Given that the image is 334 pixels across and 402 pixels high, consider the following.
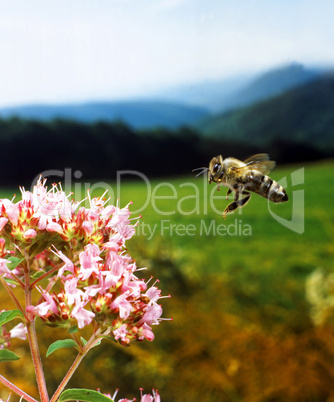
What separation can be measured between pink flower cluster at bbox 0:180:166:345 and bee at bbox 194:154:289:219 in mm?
303

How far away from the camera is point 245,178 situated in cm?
85

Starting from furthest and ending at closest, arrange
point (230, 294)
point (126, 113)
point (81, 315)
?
point (126, 113)
point (230, 294)
point (81, 315)

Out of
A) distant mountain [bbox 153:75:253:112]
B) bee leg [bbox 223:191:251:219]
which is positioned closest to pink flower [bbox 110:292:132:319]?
bee leg [bbox 223:191:251:219]

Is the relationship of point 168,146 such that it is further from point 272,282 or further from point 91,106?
point 272,282

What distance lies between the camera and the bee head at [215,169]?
0.83 metres

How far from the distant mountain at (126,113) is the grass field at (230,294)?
386 millimetres

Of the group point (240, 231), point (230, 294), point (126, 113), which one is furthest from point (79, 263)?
point (126, 113)

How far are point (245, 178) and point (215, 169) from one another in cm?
6

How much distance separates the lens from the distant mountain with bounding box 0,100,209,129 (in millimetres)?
3008

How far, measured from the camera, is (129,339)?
0.51 m

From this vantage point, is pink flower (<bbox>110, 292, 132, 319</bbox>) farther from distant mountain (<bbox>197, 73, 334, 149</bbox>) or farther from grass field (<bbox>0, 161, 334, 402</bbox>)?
distant mountain (<bbox>197, 73, 334, 149</bbox>)

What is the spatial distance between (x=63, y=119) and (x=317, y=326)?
1934 millimetres

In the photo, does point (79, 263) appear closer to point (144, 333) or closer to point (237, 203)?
point (144, 333)

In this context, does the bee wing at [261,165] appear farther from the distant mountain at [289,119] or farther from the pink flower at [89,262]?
the distant mountain at [289,119]
